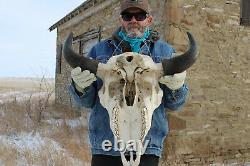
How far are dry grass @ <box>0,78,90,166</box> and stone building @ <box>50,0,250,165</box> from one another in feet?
6.22

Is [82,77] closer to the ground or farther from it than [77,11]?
closer to the ground

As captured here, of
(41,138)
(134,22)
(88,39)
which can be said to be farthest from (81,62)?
(88,39)

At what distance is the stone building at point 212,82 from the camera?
670cm

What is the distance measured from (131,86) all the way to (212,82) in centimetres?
511

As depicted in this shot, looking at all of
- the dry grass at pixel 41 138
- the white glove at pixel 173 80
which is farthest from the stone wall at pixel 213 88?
the white glove at pixel 173 80

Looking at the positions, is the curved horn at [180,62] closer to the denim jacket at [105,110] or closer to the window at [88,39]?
the denim jacket at [105,110]

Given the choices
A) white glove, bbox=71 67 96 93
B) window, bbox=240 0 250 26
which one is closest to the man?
white glove, bbox=71 67 96 93

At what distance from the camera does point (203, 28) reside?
7027 millimetres

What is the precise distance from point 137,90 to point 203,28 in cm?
505

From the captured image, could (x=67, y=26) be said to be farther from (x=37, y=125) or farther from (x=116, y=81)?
(x=116, y=81)

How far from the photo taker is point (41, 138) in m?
8.27

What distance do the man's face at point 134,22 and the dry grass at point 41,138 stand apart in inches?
161

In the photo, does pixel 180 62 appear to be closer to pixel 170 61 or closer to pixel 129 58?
pixel 170 61

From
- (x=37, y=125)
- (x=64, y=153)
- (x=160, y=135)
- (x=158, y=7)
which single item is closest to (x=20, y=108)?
(x=37, y=125)
